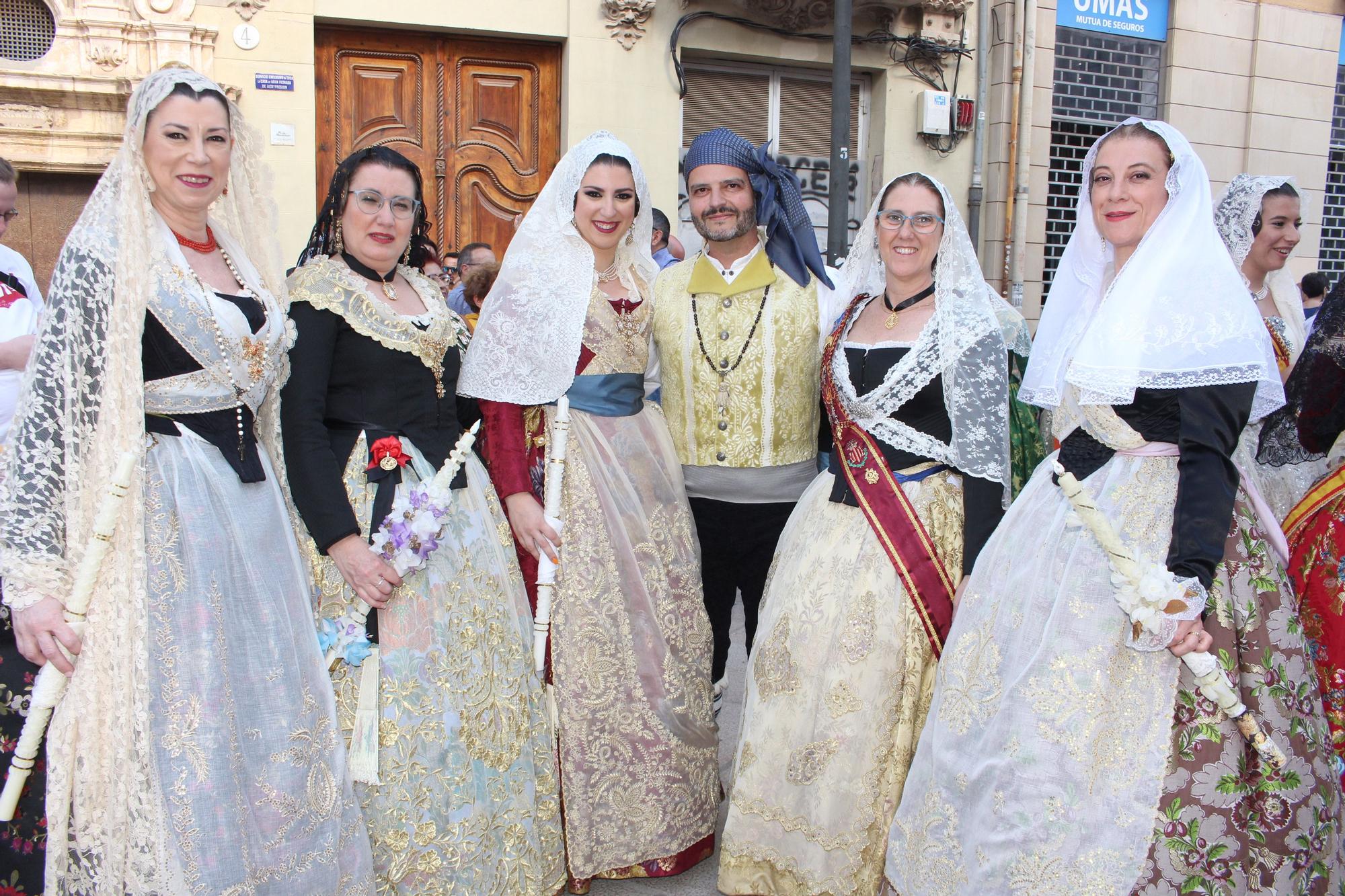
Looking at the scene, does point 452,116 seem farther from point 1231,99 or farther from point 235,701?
point 1231,99

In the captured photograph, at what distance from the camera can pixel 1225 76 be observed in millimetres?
9281

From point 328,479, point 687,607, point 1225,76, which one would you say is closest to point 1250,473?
point 687,607

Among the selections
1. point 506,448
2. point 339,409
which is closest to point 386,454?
point 339,409

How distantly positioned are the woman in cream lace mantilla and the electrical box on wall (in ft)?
22.5

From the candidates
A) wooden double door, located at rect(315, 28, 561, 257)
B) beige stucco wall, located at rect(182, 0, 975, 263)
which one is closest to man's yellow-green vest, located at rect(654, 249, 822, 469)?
beige stucco wall, located at rect(182, 0, 975, 263)

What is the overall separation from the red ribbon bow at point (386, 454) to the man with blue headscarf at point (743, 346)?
2.85 ft

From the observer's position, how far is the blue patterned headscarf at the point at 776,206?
9.61 feet

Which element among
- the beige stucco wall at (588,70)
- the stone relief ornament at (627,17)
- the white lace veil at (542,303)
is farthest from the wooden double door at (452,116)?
the white lace veil at (542,303)

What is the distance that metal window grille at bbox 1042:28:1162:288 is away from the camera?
8992 mm

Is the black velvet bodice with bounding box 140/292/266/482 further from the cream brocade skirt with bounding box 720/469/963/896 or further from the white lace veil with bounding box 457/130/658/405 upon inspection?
the cream brocade skirt with bounding box 720/469/963/896

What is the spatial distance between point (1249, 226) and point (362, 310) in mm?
2999

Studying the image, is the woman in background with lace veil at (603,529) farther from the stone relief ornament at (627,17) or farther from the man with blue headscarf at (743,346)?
the stone relief ornament at (627,17)

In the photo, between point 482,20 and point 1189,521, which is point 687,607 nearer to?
point 1189,521

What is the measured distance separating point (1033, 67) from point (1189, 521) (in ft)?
25.5
